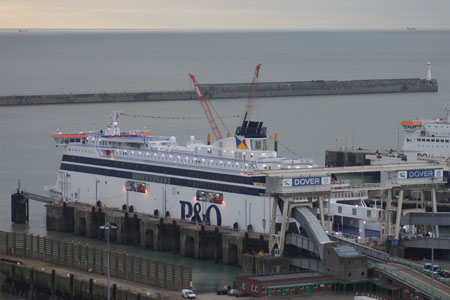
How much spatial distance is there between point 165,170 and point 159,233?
412 cm

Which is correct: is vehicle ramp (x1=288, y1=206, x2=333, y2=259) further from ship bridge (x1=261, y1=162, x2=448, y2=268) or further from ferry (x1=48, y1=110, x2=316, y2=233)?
ferry (x1=48, y1=110, x2=316, y2=233)

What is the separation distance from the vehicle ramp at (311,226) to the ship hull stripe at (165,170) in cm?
423

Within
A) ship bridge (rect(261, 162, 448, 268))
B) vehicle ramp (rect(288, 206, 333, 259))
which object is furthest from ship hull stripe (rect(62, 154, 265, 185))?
vehicle ramp (rect(288, 206, 333, 259))

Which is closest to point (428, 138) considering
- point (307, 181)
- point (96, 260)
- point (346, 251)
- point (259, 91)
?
point (307, 181)

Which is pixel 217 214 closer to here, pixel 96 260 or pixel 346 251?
pixel 96 260

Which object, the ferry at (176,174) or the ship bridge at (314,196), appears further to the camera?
the ferry at (176,174)

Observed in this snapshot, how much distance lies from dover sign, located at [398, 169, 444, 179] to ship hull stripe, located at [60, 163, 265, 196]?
6779 millimetres

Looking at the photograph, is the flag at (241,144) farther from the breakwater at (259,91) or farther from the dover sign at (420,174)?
the breakwater at (259,91)

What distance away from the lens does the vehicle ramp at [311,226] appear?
2133 inches

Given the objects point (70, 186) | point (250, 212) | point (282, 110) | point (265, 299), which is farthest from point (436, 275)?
point (282, 110)

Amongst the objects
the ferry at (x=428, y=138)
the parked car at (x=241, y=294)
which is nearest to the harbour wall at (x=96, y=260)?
the parked car at (x=241, y=294)

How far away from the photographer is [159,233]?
207ft

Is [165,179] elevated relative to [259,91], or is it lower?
lower

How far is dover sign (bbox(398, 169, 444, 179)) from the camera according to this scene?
59.9m
